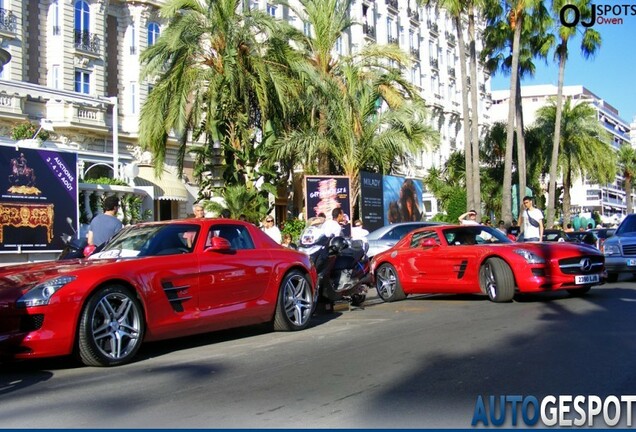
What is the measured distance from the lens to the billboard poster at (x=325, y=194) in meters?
22.0

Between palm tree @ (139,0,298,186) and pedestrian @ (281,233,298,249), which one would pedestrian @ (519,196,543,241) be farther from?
palm tree @ (139,0,298,186)

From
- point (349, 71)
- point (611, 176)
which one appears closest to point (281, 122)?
point (349, 71)

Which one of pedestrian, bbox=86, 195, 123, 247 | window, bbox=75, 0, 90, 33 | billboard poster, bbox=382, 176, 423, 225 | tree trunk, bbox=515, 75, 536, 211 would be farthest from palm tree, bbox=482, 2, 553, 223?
pedestrian, bbox=86, 195, 123, 247

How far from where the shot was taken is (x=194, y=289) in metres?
8.20

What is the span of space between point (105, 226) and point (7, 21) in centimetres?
2394

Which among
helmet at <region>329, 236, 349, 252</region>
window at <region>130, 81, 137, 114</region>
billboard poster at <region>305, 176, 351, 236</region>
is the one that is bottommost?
helmet at <region>329, 236, 349, 252</region>

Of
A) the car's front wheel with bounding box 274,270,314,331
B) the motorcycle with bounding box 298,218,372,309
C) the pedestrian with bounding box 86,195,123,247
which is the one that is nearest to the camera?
the car's front wheel with bounding box 274,270,314,331

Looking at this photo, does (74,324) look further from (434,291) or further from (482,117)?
(482,117)

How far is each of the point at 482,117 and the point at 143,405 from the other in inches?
2802

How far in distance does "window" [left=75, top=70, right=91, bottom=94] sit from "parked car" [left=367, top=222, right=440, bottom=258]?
2108 cm

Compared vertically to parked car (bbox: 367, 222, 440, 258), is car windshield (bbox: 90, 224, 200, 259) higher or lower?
higher

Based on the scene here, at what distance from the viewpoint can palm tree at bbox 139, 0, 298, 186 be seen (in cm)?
2044

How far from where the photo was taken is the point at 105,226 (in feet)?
36.7

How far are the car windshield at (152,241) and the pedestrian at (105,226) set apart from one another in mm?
2274
